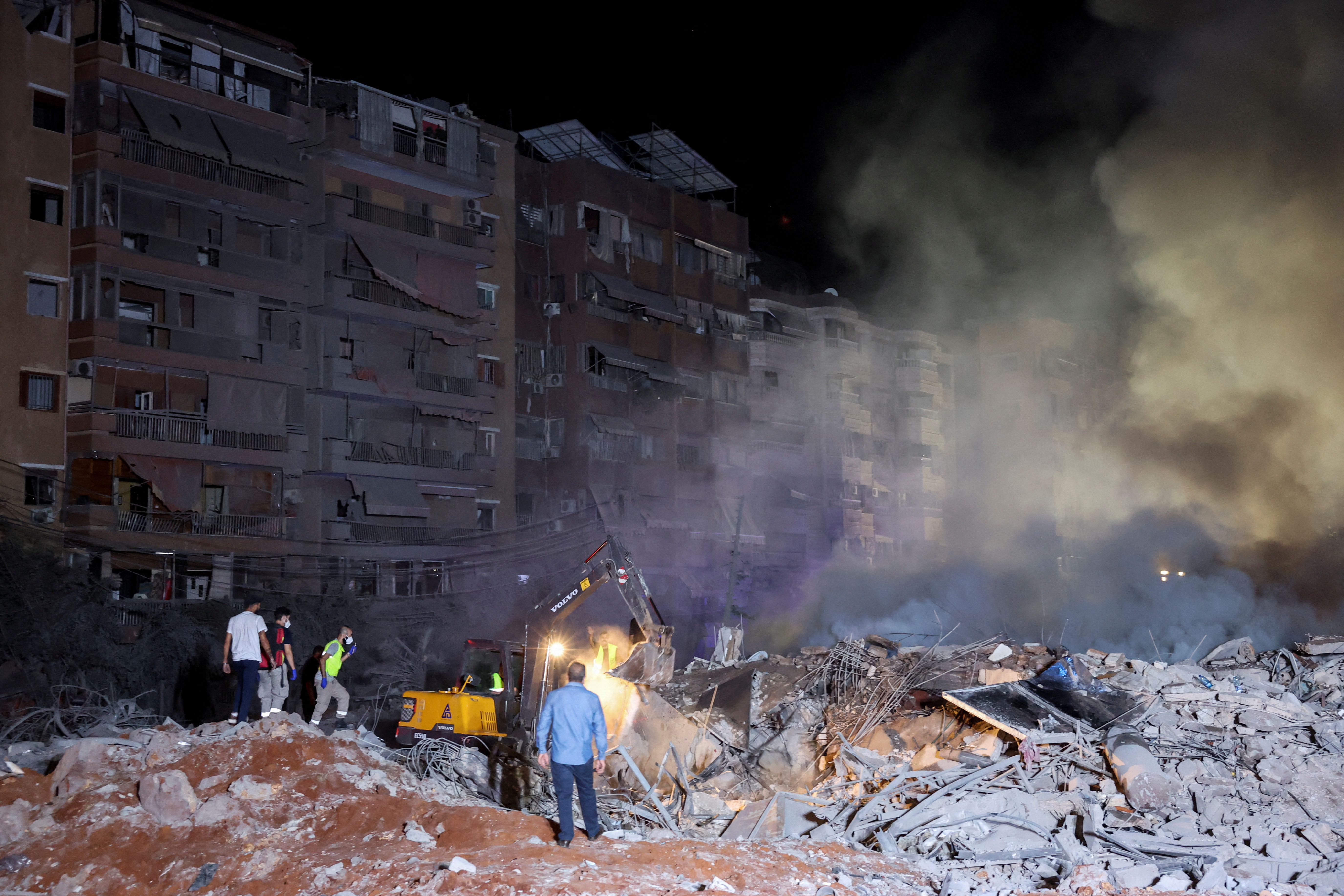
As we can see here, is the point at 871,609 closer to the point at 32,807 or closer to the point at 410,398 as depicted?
the point at 410,398

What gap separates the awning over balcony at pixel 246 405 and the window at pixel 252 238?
13.1 ft

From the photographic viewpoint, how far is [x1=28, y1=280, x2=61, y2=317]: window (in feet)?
97.0

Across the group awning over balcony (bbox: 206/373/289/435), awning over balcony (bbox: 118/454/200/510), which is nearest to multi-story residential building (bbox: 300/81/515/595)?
awning over balcony (bbox: 206/373/289/435)

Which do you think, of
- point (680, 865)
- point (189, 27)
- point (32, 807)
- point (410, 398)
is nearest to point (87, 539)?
point (410, 398)

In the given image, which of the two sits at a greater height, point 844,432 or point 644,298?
point 644,298

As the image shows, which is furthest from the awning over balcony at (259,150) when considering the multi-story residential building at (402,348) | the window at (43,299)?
the window at (43,299)

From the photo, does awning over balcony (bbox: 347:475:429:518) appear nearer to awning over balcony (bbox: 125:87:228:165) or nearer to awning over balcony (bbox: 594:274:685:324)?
awning over balcony (bbox: 125:87:228:165)

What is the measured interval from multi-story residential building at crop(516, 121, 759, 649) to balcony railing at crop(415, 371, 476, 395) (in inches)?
144

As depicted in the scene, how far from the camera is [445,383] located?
3756 cm

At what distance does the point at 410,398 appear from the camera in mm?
36500


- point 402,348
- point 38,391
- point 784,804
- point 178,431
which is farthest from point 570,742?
point 402,348

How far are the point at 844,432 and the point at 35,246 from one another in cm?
3658

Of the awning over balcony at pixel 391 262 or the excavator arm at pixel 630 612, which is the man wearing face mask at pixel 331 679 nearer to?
the excavator arm at pixel 630 612

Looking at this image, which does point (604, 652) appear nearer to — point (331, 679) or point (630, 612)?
point (630, 612)
